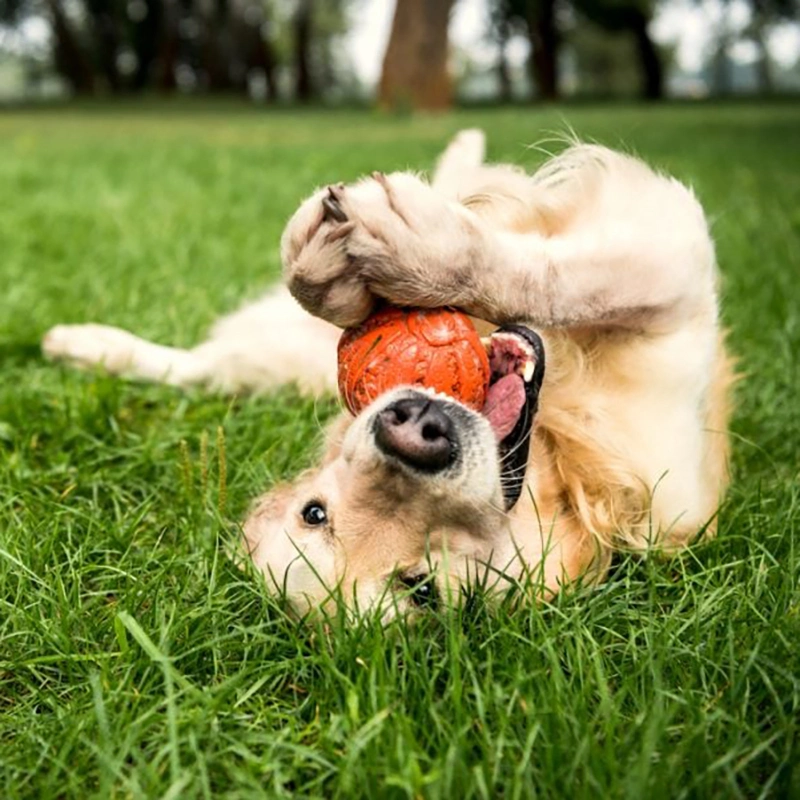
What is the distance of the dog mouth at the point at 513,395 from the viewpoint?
7.82 feet

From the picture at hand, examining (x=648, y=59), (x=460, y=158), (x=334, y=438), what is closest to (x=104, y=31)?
(x=648, y=59)

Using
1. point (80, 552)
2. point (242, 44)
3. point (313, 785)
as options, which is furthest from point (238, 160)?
point (242, 44)

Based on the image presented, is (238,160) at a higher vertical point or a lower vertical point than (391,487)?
lower

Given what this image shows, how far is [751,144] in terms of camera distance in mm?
12008

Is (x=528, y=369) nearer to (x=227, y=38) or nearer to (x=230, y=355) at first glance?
(x=230, y=355)

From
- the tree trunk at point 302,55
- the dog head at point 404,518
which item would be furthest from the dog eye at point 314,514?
the tree trunk at point 302,55

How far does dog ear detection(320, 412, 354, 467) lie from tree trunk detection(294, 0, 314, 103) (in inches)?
1240

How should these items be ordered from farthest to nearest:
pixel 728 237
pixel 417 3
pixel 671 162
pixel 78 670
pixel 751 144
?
1. pixel 417 3
2. pixel 751 144
3. pixel 671 162
4. pixel 728 237
5. pixel 78 670

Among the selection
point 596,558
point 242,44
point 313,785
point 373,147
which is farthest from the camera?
point 242,44

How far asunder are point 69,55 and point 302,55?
7.54 m

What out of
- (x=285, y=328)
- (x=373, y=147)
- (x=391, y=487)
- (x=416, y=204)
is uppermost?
(x=416, y=204)

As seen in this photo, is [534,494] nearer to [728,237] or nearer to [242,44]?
[728,237]

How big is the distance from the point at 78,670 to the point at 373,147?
31.5 feet

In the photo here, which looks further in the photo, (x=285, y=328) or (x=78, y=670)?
(x=285, y=328)
